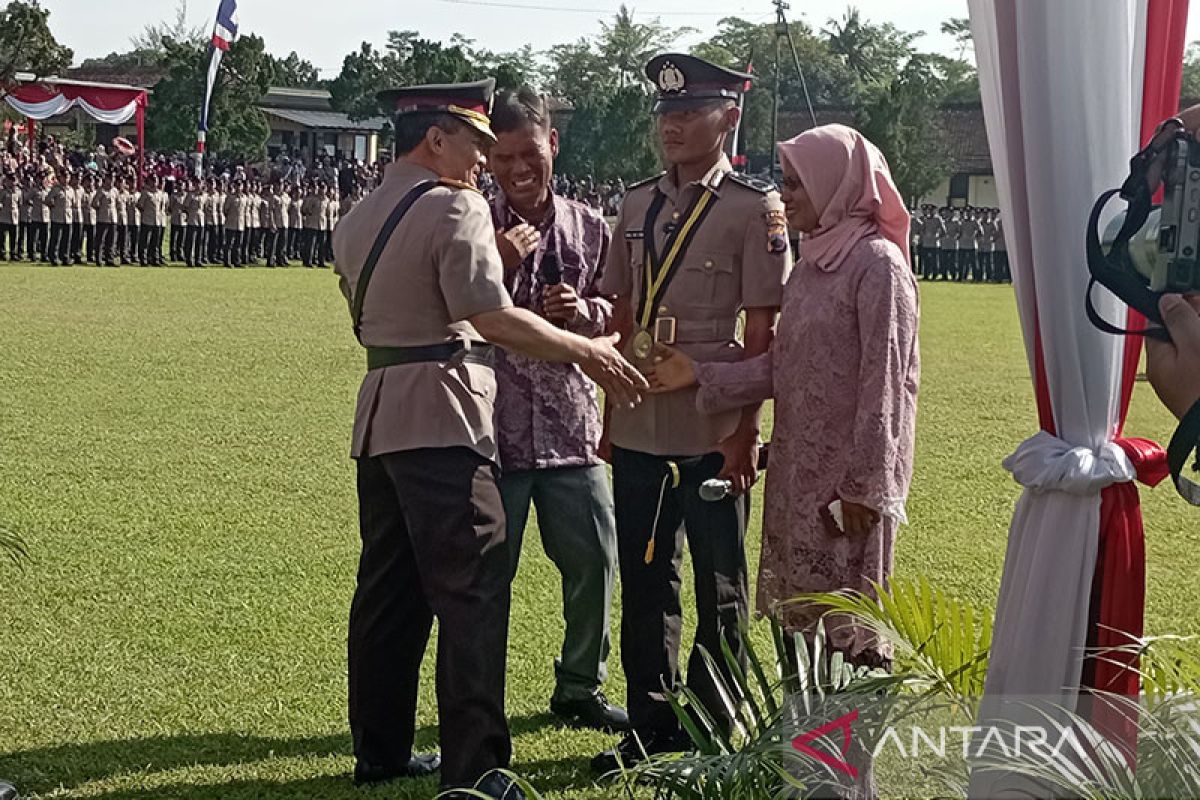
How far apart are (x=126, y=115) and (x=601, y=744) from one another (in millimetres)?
39531

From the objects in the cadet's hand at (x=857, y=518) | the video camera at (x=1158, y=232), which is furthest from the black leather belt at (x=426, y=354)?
the video camera at (x=1158, y=232)

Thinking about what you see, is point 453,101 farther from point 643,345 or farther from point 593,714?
point 593,714

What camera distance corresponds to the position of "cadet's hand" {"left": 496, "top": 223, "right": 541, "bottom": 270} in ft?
14.2

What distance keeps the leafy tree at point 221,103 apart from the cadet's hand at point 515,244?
133 feet

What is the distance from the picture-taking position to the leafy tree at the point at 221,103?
43.4 m

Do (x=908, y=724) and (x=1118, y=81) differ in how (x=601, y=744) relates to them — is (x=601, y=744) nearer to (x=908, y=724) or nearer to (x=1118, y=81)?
(x=908, y=724)

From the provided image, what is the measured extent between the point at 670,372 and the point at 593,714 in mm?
1133

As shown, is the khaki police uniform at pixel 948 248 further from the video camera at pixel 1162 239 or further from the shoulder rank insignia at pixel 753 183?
the video camera at pixel 1162 239

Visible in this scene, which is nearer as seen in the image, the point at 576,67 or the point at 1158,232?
the point at 1158,232

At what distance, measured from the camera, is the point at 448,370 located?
3.79 metres

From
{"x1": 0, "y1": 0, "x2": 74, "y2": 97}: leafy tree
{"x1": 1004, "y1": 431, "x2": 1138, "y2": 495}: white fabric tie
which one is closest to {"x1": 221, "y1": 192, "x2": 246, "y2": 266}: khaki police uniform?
{"x1": 0, "y1": 0, "x2": 74, "y2": 97}: leafy tree

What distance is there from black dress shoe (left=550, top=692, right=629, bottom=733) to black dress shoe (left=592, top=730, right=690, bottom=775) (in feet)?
0.87

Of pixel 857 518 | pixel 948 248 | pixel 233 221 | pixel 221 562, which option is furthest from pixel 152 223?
pixel 857 518

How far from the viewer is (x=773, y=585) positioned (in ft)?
12.5
